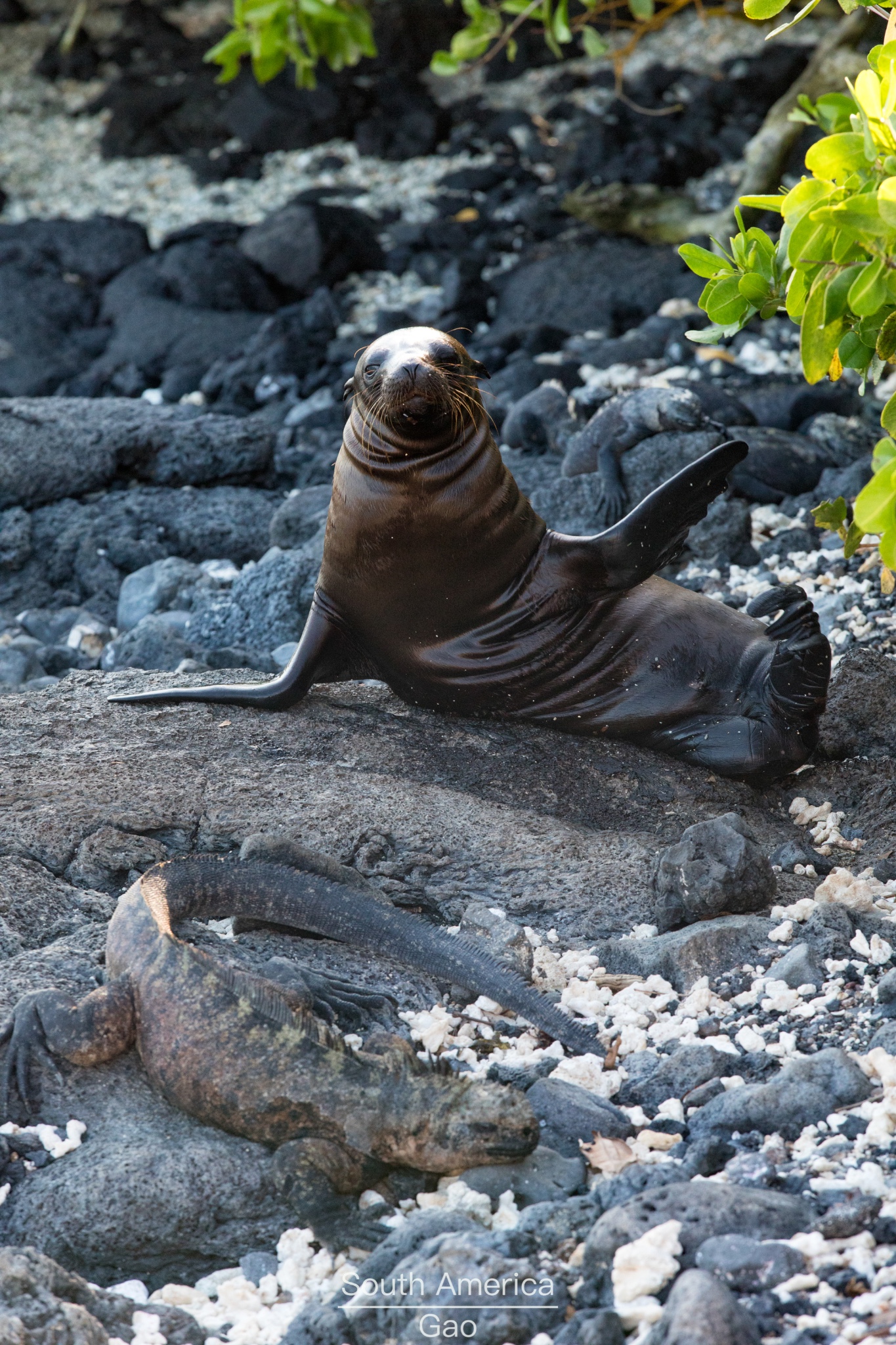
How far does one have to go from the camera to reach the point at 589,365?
909cm

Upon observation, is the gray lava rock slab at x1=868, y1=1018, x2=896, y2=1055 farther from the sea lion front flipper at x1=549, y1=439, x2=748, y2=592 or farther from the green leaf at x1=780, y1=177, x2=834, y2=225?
the sea lion front flipper at x1=549, y1=439, x2=748, y2=592

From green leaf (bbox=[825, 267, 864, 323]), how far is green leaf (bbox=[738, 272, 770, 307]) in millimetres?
739

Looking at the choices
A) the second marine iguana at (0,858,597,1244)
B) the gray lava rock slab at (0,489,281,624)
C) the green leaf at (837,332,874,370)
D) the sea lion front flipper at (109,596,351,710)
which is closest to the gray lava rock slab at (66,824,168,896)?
the second marine iguana at (0,858,597,1244)

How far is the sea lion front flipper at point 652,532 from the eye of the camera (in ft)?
16.8

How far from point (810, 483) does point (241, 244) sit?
5400 millimetres

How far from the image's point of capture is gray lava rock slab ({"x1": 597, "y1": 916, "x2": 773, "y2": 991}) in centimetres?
399

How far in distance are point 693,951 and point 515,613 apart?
1.70m

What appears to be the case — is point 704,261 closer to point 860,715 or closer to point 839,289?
point 839,289

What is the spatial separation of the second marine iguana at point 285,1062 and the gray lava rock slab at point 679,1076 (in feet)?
0.60

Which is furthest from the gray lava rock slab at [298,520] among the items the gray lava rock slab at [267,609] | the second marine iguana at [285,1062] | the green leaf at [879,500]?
the green leaf at [879,500]

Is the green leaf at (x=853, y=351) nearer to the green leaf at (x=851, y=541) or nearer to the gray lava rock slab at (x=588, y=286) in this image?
the green leaf at (x=851, y=541)

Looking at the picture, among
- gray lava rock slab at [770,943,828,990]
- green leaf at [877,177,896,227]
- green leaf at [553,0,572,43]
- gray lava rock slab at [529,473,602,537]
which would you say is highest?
green leaf at [877,177,896,227]

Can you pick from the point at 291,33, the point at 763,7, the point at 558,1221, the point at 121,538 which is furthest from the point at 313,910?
the point at 291,33

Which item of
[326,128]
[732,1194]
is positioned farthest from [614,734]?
[326,128]
